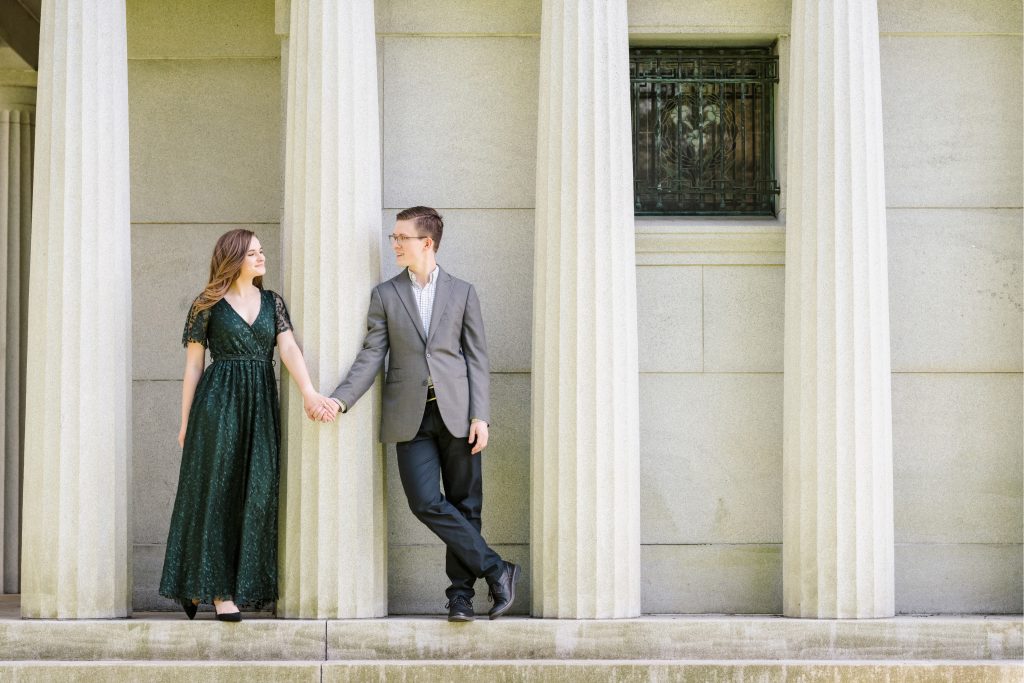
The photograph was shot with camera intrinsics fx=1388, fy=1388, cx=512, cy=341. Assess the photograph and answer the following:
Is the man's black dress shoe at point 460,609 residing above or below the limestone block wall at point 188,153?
below

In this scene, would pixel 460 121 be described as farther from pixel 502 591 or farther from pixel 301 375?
pixel 502 591

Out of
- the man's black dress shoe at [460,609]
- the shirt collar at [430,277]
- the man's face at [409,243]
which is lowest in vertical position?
the man's black dress shoe at [460,609]

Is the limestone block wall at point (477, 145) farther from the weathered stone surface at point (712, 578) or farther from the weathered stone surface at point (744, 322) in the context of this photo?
the weathered stone surface at point (744, 322)

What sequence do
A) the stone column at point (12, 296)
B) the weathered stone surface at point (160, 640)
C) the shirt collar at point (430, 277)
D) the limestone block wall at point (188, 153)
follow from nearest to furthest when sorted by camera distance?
the weathered stone surface at point (160, 640), the shirt collar at point (430, 277), the limestone block wall at point (188, 153), the stone column at point (12, 296)

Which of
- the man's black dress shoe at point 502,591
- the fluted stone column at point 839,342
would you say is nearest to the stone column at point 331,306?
the man's black dress shoe at point 502,591

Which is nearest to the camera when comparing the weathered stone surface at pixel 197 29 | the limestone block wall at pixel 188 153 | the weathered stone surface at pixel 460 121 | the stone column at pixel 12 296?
the weathered stone surface at pixel 460 121

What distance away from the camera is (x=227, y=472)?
1021 centimetres

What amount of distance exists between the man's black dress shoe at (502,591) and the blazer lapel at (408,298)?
186 cm

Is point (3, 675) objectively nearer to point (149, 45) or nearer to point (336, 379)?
point (336, 379)

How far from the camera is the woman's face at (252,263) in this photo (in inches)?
401

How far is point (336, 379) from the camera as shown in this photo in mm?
10500

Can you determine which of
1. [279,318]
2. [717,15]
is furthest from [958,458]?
[279,318]

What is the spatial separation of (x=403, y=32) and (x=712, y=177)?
2937mm

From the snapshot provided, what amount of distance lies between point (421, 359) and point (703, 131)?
3485 millimetres
